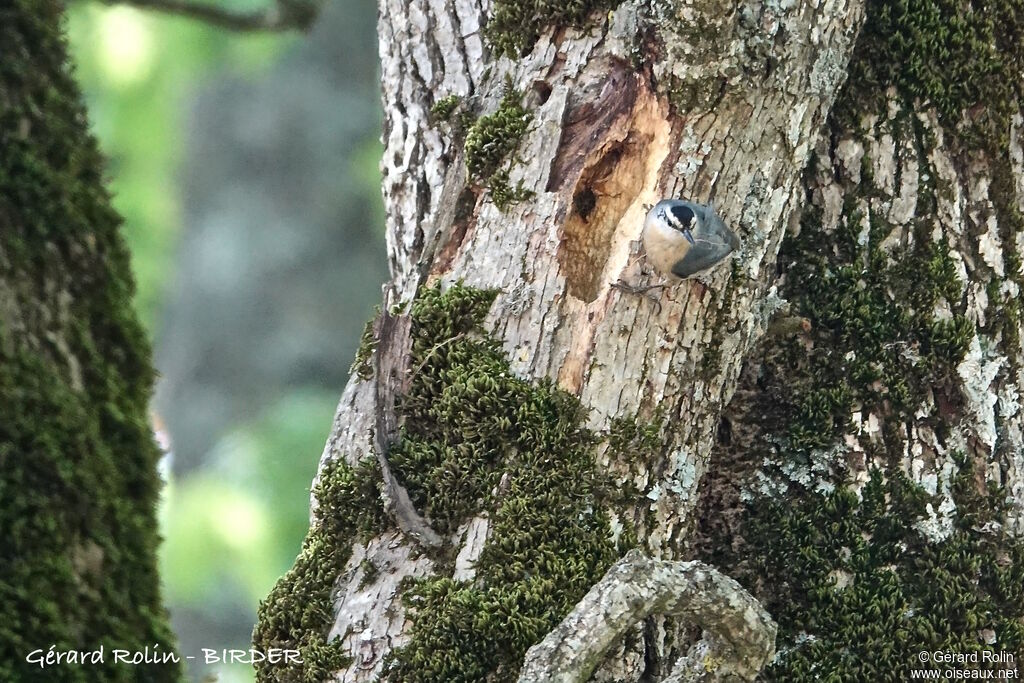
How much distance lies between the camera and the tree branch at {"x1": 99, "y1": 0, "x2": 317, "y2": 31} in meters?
2.71

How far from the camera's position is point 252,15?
311 centimetres

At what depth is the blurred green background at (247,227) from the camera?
21.7 feet

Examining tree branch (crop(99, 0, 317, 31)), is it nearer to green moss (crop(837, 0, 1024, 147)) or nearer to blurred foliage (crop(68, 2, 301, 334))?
green moss (crop(837, 0, 1024, 147))

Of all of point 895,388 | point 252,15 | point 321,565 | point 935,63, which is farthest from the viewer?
point 252,15

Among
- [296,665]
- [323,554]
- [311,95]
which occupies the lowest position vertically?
[296,665]

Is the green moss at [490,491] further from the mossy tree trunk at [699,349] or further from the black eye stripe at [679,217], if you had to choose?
the black eye stripe at [679,217]

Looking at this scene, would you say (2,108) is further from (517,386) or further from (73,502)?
(517,386)

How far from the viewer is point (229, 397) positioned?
23.4 ft

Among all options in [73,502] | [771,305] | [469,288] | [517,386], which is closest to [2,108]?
[73,502]

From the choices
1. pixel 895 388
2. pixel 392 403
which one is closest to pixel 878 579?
pixel 895 388

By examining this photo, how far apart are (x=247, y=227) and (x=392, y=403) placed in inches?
221

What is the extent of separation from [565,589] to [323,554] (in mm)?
418

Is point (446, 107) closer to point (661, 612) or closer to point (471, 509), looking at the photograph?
point (471, 509)

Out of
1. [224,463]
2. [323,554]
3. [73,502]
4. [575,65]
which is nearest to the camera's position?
[73,502]
